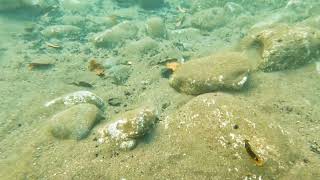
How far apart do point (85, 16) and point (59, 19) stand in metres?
1.00

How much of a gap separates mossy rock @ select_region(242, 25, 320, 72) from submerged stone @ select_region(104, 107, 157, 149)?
126 inches

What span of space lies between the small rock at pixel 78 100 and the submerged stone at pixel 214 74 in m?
1.69

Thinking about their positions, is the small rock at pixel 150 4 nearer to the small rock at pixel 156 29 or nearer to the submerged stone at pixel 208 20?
the submerged stone at pixel 208 20

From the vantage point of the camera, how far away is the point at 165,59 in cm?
936

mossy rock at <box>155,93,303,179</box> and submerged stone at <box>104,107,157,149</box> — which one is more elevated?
mossy rock at <box>155,93,303,179</box>

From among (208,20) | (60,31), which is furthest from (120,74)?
(208,20)

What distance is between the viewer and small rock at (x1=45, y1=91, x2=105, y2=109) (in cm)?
744

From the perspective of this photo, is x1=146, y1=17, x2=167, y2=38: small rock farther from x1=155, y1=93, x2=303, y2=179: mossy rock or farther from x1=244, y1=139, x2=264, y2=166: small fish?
x1=244, y1=139, x2=264, y2=166: small fish

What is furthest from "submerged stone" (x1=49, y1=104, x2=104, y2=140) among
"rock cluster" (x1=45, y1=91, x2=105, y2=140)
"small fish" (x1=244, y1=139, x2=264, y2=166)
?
"small fish" (x1=244, y1=139, x2=264, y2=166)

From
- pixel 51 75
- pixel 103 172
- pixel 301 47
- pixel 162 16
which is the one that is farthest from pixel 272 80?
pixel 162 16

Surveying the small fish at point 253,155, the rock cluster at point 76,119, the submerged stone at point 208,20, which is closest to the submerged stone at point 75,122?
the rock cluster at point 76,119

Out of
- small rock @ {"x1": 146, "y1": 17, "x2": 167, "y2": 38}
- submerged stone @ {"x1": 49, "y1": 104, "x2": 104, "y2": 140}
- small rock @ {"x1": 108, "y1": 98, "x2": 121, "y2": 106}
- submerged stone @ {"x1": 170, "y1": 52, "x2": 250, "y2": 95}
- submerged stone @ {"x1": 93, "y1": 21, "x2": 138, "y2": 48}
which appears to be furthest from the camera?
small rock @ {"x1": 146, "y1": 17, "x2": 167, "y2": 38}

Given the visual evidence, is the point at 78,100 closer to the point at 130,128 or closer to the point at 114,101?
the point at 114,101

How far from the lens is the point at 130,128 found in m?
6.02
